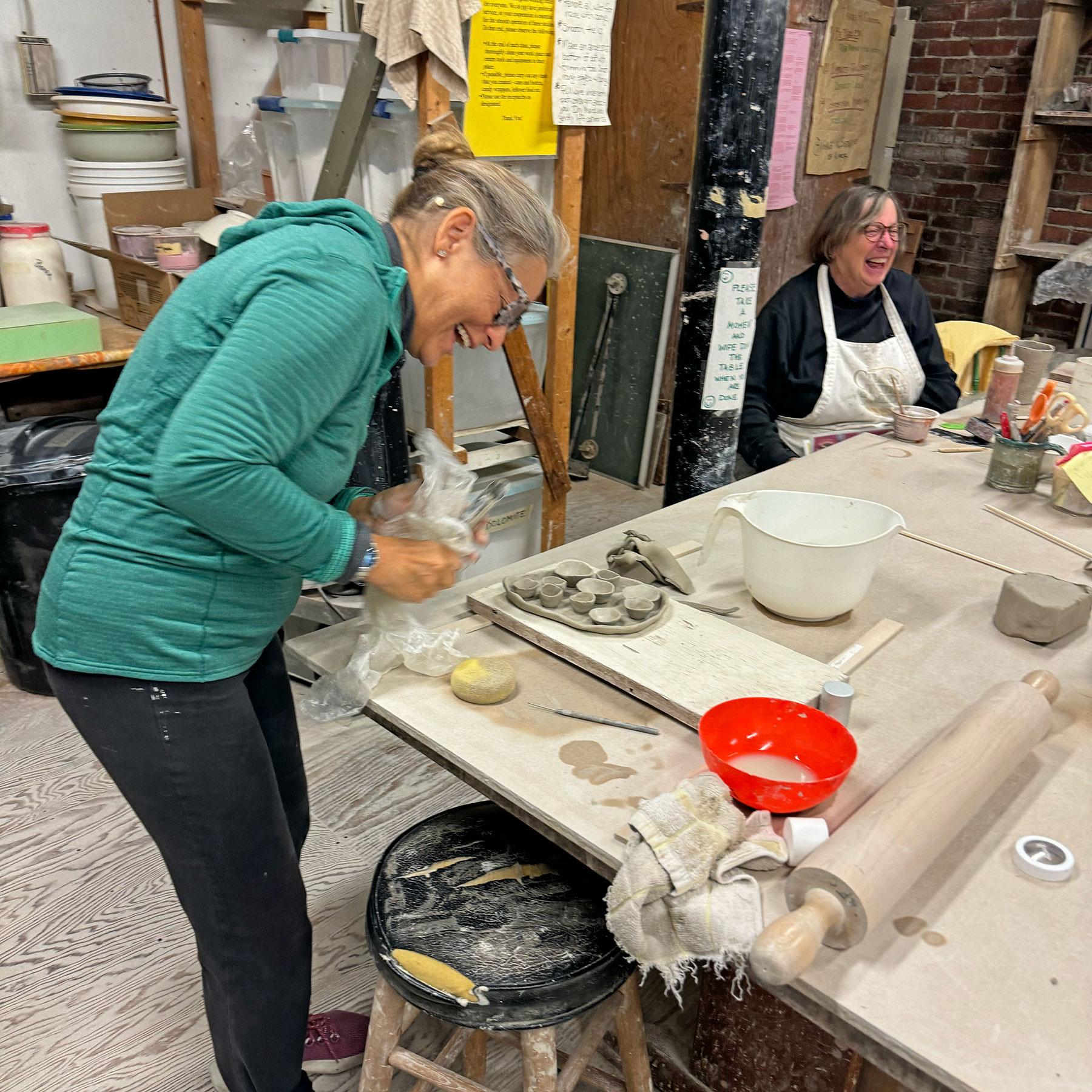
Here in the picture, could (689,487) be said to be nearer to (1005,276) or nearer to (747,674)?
(747,674)

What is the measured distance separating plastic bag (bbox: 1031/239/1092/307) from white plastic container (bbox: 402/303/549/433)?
2.46 m

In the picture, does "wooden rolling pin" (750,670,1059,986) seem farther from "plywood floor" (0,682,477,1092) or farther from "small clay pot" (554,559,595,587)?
"plywood floor" (0,682,477,1092)

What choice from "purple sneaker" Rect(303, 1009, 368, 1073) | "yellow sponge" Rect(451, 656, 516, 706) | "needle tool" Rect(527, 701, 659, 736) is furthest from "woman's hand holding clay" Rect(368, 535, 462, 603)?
"purple sneaker" Rect(303, 1009, 368, 1073)

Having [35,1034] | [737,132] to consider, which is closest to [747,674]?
[737,132]

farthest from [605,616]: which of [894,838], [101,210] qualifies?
[101,210]

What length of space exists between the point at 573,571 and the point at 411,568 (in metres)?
0.41

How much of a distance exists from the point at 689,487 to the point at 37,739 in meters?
1.99

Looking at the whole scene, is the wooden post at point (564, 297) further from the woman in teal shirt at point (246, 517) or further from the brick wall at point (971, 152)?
the brick wall at point (971, 152)

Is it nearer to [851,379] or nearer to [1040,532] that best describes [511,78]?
[851,379]

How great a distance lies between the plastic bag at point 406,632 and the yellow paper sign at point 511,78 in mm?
1555

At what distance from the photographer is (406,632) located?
4.68ft

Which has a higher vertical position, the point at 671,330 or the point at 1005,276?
the point at 1005,276

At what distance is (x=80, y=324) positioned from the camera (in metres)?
2.64

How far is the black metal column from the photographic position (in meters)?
1.84
